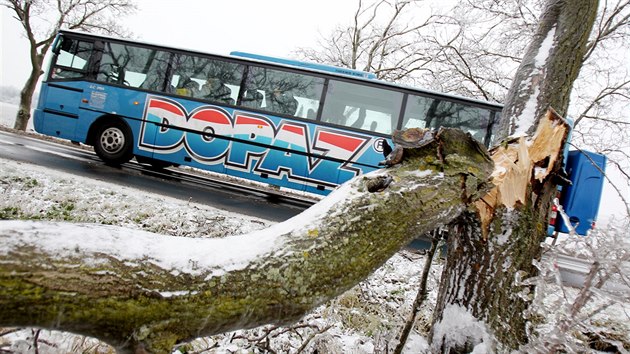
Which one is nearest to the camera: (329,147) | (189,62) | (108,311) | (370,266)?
(108,311)

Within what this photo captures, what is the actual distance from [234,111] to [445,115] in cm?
443

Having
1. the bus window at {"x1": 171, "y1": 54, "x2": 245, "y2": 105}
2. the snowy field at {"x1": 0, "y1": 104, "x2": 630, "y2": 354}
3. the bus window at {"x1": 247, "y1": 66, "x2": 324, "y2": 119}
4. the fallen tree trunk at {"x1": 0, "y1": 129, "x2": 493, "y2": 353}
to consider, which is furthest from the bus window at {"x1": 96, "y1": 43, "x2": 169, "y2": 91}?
the fallen tree trunk at {"x1": 0, "y1": 129, "x2": 493, "y2": 353}

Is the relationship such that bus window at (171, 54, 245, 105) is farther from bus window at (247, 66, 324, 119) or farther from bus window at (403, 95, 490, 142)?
bus window at (403, 95, 490, 142)

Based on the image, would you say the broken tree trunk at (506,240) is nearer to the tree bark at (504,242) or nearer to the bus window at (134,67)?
the tree bark at (504,242)

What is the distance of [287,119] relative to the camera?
7906 mm

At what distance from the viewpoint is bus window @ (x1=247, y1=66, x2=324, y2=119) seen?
313 inches

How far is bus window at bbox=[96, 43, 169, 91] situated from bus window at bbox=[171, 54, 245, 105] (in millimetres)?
348

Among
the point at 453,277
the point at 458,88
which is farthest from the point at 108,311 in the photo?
the point at 458,88

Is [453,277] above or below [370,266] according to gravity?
below

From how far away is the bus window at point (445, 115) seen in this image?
24.7ft

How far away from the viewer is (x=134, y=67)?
27.5 ft

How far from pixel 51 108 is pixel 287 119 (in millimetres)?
5339

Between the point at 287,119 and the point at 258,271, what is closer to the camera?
the point at 258,271

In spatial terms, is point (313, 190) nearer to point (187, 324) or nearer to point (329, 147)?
point (329, 147)
